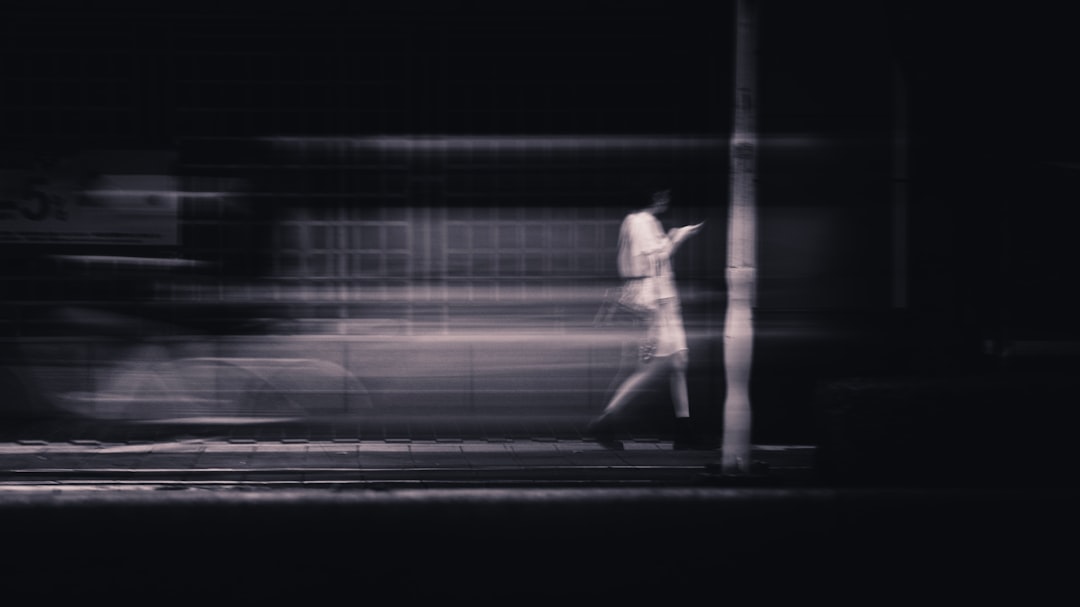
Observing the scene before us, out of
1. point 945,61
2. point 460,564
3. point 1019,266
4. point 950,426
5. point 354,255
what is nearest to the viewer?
point 460,564

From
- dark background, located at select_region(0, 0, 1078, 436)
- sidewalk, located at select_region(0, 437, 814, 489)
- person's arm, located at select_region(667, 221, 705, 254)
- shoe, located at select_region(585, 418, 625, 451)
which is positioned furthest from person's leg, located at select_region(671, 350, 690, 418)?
dark background, located at select_region(0, 0, 1078, 436)

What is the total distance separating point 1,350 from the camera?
31.2 feet

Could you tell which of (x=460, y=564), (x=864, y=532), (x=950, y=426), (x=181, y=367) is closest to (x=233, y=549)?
(x=460, y=564)

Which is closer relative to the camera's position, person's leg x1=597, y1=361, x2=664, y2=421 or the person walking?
the person walking

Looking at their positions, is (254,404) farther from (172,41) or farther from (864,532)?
(864,532)

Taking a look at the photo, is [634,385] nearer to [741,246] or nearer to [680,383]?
[680,383]

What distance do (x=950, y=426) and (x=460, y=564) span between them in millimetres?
2635

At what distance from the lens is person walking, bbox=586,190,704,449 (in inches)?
334

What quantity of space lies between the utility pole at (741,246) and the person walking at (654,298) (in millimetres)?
1428

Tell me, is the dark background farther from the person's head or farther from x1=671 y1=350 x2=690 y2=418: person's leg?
x1=671 y1=350 x2=690 y2=418: person's leg

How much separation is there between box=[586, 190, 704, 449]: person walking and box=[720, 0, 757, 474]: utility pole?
4.69 feet

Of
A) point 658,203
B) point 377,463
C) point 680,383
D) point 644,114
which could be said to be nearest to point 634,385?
point 680,383

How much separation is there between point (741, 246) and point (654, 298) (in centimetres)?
160

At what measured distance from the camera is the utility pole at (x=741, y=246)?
22.7 feet
